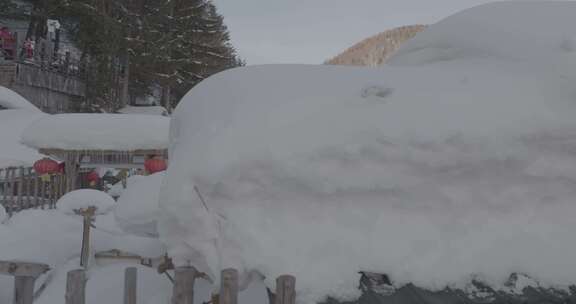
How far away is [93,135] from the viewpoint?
8609 mm

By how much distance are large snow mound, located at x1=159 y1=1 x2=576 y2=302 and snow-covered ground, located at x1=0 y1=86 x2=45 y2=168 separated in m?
11.2

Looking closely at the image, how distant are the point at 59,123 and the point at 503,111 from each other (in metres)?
8.53

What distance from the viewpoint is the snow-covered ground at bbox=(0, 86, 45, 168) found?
1201cm

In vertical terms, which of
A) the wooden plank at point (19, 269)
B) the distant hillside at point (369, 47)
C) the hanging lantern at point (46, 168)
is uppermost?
the distant hillside at point (369, 47)

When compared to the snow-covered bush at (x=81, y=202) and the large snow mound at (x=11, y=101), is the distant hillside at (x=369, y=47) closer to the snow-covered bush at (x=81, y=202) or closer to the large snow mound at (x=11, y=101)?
the large snow mound at (x=11, y=101)

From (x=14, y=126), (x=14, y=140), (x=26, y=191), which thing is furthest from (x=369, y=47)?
(x=26, y=191)

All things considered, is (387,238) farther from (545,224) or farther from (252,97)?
(252,97)

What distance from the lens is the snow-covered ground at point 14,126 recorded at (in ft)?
39.4

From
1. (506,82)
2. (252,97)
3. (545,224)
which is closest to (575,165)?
(545,224)

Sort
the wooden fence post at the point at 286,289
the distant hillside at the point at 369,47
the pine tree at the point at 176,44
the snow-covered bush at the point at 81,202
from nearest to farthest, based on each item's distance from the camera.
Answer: the wooden fence post at the point at 286,289
the snow-covered bush at the point at 81,202
the pine tree at the point at 176,44
the distant hillside at the point at 369,47

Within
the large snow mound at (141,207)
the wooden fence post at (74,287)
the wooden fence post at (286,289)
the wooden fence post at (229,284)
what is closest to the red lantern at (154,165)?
the large snow mound at (141,207)

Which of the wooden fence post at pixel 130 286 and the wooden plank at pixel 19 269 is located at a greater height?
the wooden fence post at pixel 130 286

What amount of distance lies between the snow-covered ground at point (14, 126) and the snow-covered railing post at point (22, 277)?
875cm

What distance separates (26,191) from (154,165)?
430 cm
